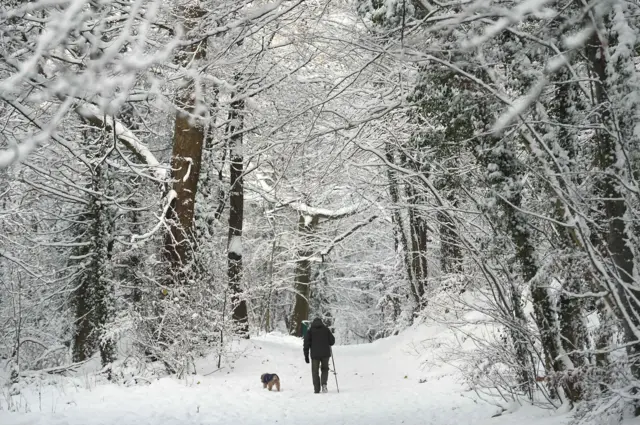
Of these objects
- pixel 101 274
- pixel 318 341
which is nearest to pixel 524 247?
pixel 318 341

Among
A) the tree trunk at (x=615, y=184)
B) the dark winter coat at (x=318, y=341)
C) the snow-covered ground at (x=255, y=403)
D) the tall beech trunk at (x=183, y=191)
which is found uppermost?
the tall beech trunk at (x=183, y=191)

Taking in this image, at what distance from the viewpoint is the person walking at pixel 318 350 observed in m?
11.3

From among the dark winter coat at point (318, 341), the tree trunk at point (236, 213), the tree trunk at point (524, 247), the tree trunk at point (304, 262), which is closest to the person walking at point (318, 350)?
the dark winter coat at point (318, 341)

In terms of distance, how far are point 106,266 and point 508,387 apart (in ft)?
32.2

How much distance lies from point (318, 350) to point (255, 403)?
253 centimetres

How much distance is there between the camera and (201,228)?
1399 cm

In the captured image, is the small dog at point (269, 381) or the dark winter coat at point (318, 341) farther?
the dark winter coat at point (318, 341)

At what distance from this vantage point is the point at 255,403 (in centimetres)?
929

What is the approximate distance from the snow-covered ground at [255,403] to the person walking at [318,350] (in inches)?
11.1

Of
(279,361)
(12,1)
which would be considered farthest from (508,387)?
(279,361)

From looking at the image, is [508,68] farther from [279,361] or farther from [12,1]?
[279,361]

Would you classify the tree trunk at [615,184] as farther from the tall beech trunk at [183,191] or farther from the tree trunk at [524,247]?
the tall beech trunk at [183,191]

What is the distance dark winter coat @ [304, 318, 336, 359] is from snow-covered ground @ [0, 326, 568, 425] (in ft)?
2.40

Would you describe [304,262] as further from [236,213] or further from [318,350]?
[318,350]
